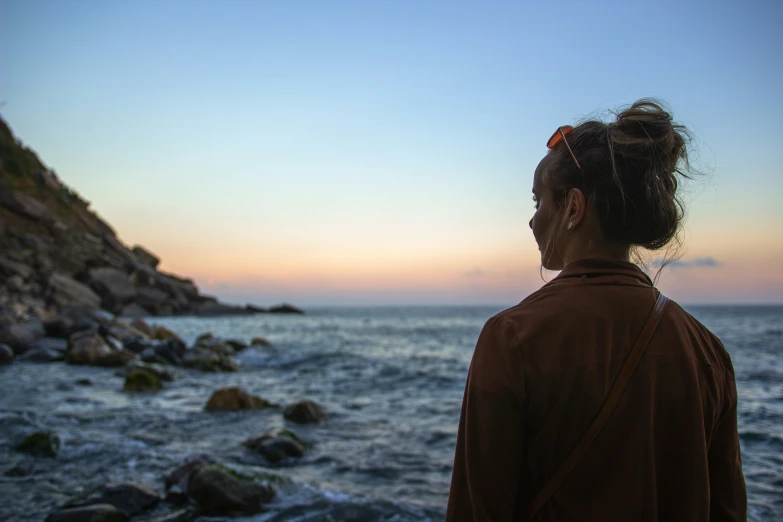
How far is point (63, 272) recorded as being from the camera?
3550 centimetres

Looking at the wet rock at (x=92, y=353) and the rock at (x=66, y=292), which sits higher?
the rock at (x=66, y=292)

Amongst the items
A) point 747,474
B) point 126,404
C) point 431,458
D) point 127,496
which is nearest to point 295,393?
point 126,404

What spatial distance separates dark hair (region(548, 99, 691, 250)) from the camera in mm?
1503

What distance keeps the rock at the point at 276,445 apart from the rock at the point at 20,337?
13.7 metres

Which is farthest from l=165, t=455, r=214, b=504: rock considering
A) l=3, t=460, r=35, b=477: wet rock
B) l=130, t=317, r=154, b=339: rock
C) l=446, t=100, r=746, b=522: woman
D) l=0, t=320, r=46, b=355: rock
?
l=130, t=317, r=154, b=339: rock

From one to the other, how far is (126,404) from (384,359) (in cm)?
1211

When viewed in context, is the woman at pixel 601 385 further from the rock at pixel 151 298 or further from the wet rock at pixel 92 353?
the rock at pixel 151 298

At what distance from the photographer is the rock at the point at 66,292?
2927cm

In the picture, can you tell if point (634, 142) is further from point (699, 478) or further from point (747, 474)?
point (747, 474)

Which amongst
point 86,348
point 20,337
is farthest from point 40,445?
point 20,337

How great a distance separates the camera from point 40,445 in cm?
708

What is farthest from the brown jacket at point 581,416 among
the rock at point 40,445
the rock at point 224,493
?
the rock at point 40,445

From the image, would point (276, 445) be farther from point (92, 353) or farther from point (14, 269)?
point (14, 269)

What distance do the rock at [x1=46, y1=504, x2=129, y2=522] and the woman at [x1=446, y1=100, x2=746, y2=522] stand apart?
486cm
